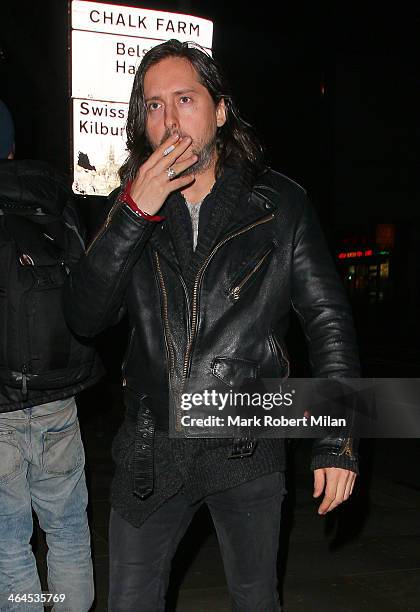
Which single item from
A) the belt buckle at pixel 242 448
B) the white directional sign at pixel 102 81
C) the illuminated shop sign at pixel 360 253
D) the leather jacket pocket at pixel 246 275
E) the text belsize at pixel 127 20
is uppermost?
the text belsize at pixel 127 20

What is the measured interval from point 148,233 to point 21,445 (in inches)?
38.6

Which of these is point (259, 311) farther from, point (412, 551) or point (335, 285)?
point (412, 551)

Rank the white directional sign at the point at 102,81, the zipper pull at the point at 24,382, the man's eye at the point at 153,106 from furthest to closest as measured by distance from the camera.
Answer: the white directional sign at the point at 102,81, the zipper pull at the point at 24,382, the man's eye at the point at 153,106

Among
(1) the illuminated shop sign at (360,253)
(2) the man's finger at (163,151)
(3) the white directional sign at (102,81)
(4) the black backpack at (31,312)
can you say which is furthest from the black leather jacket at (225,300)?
(1) the illuminated shop sign at (360,253)

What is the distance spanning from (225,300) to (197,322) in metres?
0.10

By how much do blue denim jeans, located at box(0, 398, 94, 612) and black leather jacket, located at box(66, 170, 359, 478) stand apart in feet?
1.84

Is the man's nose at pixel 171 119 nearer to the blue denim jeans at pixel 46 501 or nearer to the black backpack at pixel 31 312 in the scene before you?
the black backpack at pixel 31 312

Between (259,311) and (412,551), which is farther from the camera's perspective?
(412,551)

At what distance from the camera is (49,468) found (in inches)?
111

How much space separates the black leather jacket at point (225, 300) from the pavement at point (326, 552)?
89 cm

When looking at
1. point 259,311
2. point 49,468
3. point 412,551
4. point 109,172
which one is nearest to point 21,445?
point 49,468

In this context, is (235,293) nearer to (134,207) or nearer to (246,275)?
(246,275)

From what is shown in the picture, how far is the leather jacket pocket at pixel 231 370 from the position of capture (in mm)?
2273

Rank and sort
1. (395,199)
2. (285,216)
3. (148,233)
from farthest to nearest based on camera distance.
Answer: (395,199) → (285,216) → (148,233)
